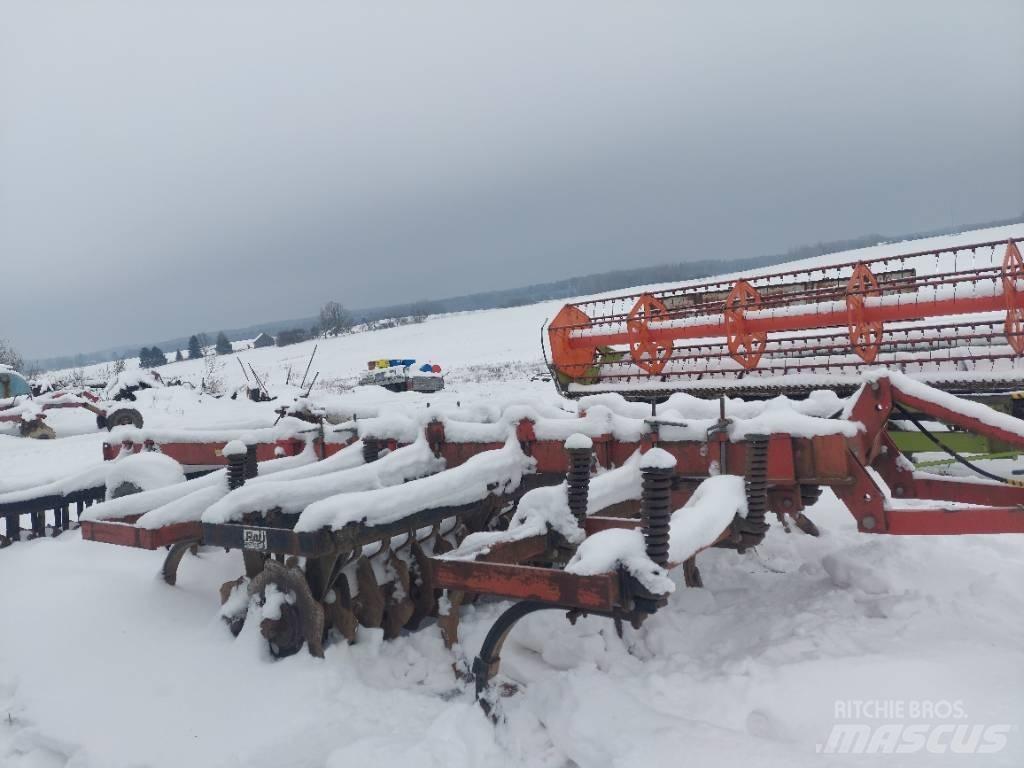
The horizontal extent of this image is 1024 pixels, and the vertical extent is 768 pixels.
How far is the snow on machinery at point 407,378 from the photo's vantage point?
23.5 metres

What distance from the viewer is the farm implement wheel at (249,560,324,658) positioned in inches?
143

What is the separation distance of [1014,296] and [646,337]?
3710 mm

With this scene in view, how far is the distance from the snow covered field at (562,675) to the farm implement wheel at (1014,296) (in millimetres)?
2625

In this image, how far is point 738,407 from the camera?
433 centimetres

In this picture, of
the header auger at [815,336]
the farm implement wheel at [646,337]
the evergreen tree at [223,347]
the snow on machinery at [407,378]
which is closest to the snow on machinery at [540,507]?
the header auger at [815,336]

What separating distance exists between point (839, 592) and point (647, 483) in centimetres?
217

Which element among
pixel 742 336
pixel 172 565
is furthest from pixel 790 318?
pixel 172 565

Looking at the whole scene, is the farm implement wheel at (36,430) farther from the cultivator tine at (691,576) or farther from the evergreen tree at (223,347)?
the evergreen tree at (223,347)

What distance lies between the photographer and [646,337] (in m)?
8.82

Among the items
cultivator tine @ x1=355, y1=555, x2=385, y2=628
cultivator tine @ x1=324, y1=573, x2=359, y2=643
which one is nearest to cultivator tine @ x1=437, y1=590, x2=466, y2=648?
cultivator tine @ x1=355, y1=555, x2=385, y2=628

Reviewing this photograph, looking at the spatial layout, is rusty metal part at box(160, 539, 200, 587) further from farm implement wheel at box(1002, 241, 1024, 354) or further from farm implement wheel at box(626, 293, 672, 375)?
farm implement wheel at box(1002, 241, 1024, 354)

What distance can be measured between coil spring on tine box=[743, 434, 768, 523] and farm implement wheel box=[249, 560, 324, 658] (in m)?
2.23

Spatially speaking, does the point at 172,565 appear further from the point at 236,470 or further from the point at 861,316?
the point at 861,316

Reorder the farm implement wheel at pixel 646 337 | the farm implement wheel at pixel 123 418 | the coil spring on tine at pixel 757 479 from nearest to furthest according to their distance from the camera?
the coil spring on tine at pixel 757 479
the farm implement wheel at pixel 646 337
the farm implement wheel at pixel 123 418
